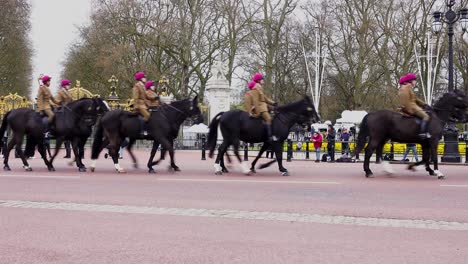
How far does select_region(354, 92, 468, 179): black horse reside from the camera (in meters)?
13.2

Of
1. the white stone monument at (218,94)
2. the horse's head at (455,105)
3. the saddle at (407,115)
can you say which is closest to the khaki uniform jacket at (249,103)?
the saddle at (407,115)

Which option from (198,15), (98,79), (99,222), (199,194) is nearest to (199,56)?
(198,15)

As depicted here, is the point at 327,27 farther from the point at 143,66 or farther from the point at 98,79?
the point at 98,79

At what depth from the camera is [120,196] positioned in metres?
9.84

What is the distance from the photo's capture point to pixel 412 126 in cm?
1321

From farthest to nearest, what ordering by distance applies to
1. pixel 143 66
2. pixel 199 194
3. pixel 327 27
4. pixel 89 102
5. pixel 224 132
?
pixel 327 27 → pixel 143 66 → pixel 89 102 → pixel 224 132 → pixel 199 194

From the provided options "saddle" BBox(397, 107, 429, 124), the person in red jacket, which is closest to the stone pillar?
the person in red jacket

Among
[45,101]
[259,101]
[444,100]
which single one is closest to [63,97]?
[45,101]

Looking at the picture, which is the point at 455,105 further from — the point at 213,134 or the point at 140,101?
the point at 140,101

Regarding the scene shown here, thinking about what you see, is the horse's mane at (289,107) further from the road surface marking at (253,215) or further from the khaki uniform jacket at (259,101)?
the road surface marking at (253,215)

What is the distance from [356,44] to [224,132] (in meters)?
37.0

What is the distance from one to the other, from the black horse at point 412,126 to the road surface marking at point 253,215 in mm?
6066

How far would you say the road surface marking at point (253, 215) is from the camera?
7160 millimetres

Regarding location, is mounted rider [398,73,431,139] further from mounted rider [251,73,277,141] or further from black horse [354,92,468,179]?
mounted rider [251,73,277,141]
